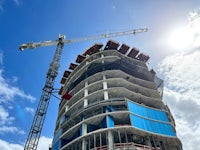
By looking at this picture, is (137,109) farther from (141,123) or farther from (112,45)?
(112,45)

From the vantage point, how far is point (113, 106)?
42.9 meters

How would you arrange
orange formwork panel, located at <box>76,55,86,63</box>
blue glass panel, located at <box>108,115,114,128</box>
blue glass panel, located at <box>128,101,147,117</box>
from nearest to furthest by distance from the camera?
blue glass panel, located at <box>108,115,114,128</box>, blue glass panel, located at <box>128,101,147,117</box>, orange formwork panel, located at <box>76,55,86,63</box>

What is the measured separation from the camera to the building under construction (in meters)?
38.6

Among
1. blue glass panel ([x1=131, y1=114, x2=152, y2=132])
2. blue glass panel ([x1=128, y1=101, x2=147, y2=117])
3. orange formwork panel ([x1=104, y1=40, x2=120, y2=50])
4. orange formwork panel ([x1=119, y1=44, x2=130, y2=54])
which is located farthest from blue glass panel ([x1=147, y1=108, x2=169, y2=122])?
orange formwork panel ([x1=104, y1=40, x2=120, y2=50])

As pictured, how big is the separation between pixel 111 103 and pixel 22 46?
1619 inches

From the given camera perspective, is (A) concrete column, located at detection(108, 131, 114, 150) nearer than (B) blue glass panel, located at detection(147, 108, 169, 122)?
Yes

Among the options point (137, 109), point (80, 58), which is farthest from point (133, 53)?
point (137, 109)

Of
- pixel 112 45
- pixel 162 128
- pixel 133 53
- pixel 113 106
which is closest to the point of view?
pixel 162 128

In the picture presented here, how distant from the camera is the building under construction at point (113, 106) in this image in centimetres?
3855

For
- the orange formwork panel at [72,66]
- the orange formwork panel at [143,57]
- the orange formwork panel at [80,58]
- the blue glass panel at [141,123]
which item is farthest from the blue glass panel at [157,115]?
the orange formwork panel at [72,66]

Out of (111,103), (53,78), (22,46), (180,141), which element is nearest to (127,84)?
(111,103)

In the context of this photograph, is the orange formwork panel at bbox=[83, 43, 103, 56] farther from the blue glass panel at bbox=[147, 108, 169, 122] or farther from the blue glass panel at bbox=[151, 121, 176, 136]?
the blue glass panel at bbox=[151, 121, 176, 136]

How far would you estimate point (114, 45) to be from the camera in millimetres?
60062

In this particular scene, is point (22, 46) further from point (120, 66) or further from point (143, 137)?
point (143, 137)
